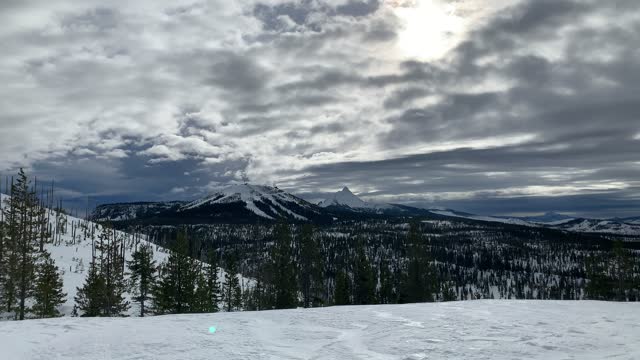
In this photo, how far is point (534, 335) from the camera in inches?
440

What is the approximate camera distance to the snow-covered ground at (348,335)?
9828 millimetres

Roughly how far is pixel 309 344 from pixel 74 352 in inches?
228

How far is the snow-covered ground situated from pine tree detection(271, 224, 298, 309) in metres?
44.1

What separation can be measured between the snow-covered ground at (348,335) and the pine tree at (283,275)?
44084mm

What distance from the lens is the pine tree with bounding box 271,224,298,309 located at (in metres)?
58.2

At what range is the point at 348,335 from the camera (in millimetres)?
11977

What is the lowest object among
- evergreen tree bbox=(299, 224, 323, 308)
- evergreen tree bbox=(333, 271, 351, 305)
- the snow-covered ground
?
evergreen tree bbox=(333, 271, 351, 305)

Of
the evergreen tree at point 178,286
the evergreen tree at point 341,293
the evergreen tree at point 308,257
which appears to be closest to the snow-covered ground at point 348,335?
the evergreen tree at point 178,286

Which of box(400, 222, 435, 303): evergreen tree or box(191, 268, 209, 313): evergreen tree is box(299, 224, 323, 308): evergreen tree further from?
box(191, 268, 209, 313): evergreen tree

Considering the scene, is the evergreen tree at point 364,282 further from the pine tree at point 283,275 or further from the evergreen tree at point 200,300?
the evergreen tree at point 200,300

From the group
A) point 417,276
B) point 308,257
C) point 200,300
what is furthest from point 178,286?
point 417,276

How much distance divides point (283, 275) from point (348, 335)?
48.2 meters

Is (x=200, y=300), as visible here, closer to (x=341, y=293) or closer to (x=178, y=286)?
(x=178, y=286)

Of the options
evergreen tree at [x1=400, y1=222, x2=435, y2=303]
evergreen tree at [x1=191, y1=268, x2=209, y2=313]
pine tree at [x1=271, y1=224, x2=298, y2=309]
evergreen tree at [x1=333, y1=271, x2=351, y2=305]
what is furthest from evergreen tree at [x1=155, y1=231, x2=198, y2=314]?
evergreen tree at [x1=400, y1=222, x2=435, y2=303]
